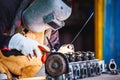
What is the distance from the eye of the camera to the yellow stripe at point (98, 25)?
146 inches

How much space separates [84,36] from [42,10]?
2.26ft

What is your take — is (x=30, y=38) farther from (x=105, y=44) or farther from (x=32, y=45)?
(x=105, y=44)

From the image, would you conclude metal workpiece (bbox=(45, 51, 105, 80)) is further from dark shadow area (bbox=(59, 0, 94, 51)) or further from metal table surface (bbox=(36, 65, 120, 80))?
dark shadow area (bbox=(59, 0, 94, 51))

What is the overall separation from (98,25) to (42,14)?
90 cm

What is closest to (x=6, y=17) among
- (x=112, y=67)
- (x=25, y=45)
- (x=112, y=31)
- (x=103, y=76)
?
(x=25, y=45)

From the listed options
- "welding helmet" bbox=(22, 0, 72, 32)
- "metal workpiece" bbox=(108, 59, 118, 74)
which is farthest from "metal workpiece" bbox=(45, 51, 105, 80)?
"welding helmet" bbox=(22, 0, 72, 32)

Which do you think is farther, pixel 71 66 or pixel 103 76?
pixel 103 76

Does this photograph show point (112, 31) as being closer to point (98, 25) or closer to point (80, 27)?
point (98, 25)

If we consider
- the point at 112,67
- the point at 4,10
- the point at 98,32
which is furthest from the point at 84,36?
the point at 4,10

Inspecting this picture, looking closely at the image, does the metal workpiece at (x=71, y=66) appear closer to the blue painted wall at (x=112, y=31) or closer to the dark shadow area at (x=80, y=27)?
the dark shadow area at (x=80, y=27)

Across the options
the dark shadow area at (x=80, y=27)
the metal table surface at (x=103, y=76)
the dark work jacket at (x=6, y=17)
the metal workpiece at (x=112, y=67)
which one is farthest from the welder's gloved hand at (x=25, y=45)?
the metal workpiece at (x=112, y=67)

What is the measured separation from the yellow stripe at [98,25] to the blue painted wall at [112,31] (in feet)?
0.24

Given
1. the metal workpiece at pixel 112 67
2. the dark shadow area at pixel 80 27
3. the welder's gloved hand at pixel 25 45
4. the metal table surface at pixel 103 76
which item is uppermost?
the dark shadow area at pixel 80 27

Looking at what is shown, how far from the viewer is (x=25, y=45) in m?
2.98
